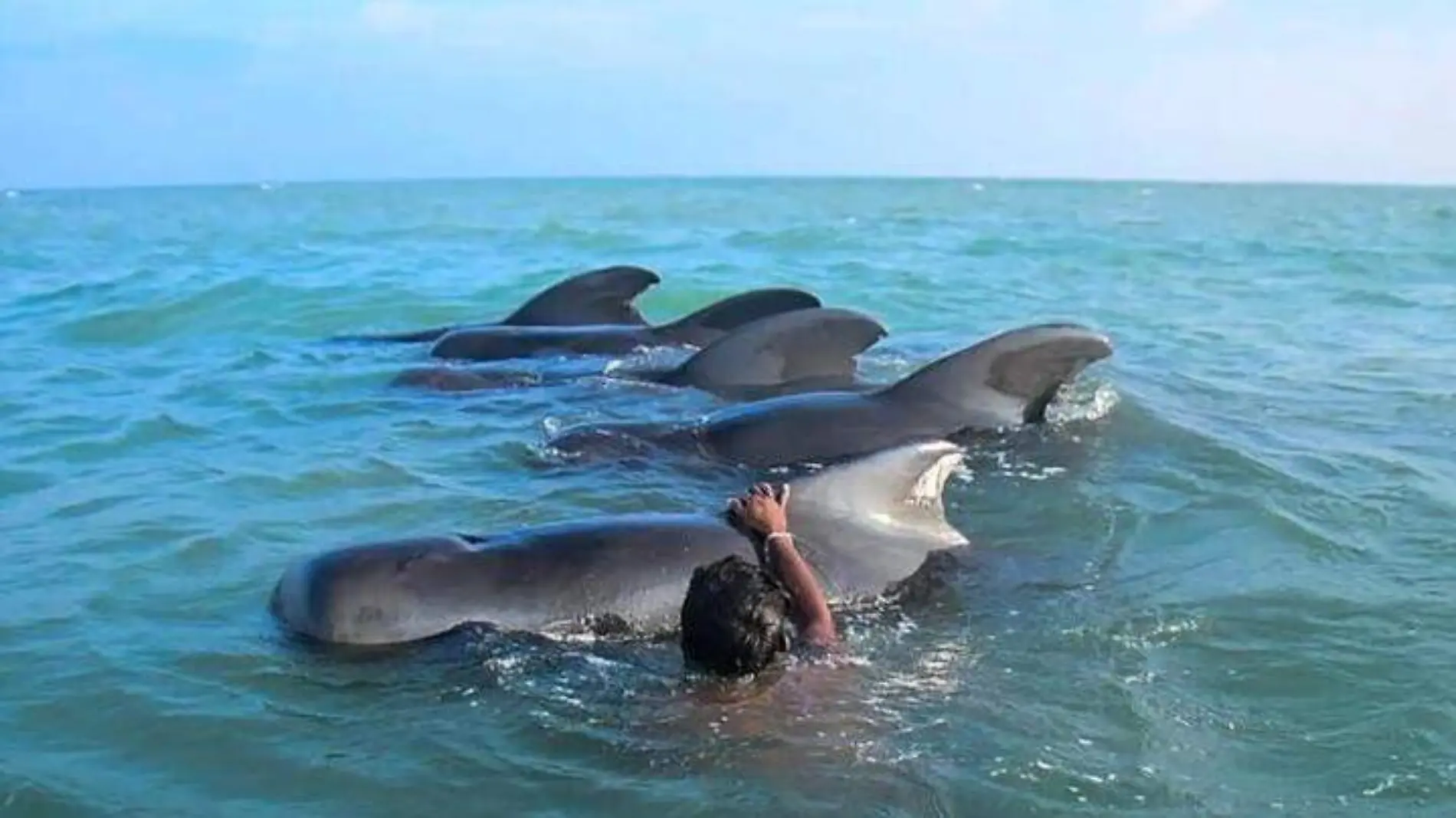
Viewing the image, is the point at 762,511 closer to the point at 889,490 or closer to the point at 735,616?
the point at 735,616

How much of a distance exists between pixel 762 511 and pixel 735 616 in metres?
0.83

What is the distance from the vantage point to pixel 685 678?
21.0ft

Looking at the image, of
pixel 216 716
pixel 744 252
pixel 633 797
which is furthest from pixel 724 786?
pixel 744 252

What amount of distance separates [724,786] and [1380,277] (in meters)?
24.5

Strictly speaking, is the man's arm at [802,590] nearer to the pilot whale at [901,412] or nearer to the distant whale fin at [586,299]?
the pilot whale at [901,412]

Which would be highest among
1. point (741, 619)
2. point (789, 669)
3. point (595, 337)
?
point (741, 619)

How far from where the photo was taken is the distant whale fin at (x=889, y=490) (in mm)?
7598

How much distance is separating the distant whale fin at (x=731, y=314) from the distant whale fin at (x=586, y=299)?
0.94 metres

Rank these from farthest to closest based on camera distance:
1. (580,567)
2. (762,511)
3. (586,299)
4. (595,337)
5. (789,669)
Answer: (586,299) → (595,337) → (580,567) → (762,511) → (789,669)

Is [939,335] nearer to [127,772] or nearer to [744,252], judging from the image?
[127,772]

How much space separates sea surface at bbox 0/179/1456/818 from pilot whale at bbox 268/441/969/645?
17cm

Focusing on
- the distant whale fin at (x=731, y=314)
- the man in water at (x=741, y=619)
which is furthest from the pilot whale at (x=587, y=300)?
the man in water at (x=741, y=619)

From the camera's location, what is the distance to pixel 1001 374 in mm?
10633

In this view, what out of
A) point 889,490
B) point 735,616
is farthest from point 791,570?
point 889,490
